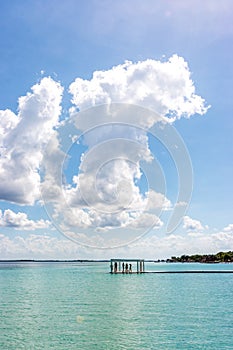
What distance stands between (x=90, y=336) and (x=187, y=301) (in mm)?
24479

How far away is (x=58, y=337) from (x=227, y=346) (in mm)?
12041

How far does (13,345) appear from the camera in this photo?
1083 inches

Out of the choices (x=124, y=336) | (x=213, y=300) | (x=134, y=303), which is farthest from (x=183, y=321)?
(x=213, y=300)

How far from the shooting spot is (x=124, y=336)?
29.9 m

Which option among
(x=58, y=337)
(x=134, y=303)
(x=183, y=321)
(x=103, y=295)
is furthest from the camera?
(x=103, y=295)

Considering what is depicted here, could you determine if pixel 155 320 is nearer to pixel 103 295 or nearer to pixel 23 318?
pixel 23 318

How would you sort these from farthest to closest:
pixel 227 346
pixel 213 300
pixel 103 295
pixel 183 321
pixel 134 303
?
pixel 103 295
pixel 213 300
pixel 134 303
pixel 183 321
pixel 227 346

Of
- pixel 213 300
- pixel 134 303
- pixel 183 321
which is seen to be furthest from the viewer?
pixel 213 300

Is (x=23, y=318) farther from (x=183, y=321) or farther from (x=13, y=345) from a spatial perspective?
(x=183, y=321)

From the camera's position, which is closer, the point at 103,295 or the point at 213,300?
the point at 213,300

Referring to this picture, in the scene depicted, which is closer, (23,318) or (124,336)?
(124,336)

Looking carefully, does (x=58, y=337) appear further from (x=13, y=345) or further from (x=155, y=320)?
(x=155, y=320)

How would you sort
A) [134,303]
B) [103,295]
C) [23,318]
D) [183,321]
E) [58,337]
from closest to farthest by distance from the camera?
[58,337]
[183,321]
[23,318]
[134,303]
[103,295]

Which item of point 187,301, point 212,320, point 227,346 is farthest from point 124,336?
point 187,301
